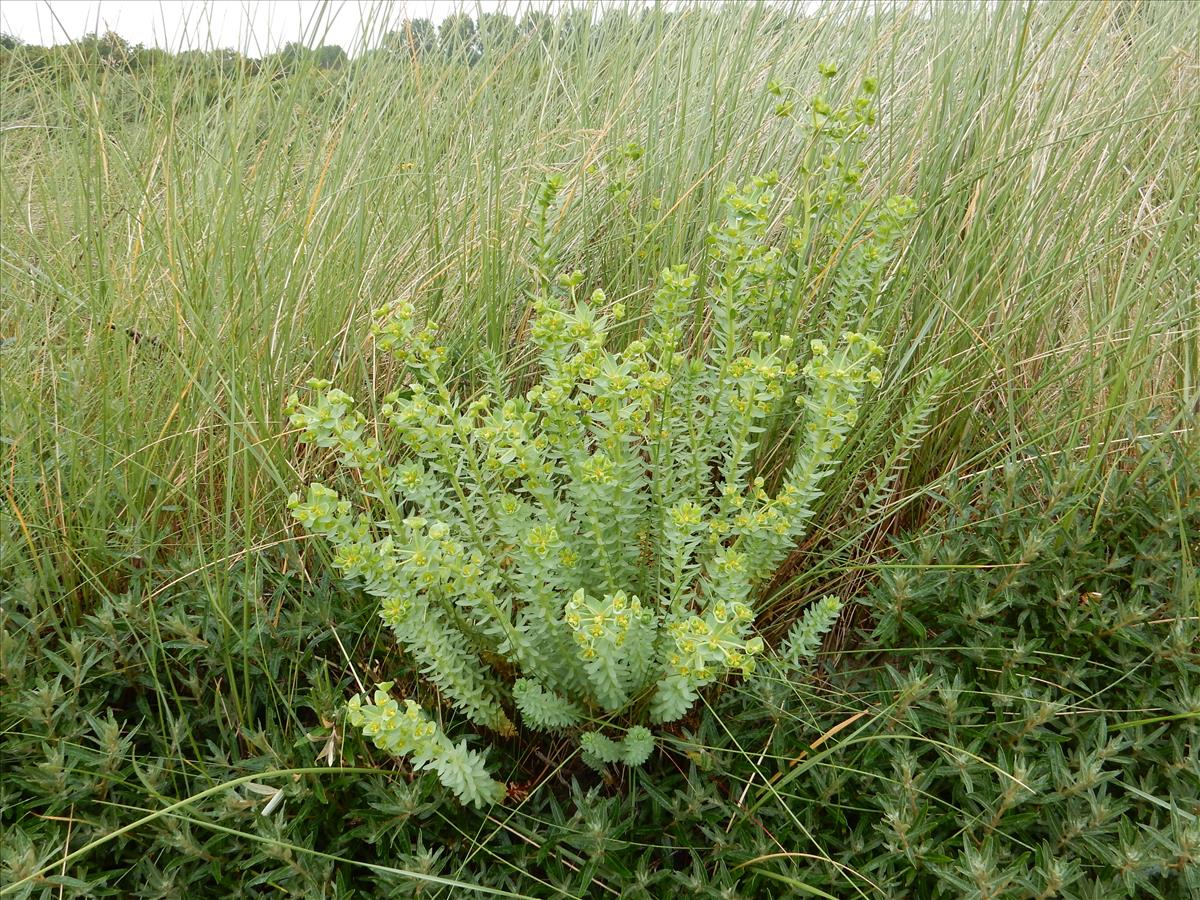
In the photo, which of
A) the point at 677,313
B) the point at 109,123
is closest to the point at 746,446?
the point at 677,313

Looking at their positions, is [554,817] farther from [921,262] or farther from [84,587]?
[921,262]

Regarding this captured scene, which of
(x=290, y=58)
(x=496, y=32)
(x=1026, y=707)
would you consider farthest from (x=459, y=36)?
(x=1026, y=707)

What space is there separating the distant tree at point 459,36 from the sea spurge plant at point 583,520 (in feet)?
7.22

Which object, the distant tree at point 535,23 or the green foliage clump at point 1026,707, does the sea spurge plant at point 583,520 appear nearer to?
the green foliage clump at point 1026,707

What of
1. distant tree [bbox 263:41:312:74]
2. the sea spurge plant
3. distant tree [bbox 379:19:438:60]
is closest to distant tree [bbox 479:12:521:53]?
distant tree [bbox 379:19:438:60]

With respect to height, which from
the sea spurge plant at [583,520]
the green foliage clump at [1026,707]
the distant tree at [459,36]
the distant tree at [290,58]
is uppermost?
the distant tree at [459,36]

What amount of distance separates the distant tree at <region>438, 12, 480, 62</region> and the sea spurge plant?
2.20 metres

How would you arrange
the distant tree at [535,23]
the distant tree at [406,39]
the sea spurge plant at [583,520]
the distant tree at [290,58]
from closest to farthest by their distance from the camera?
1. the sea spurge plant at [583,520]
2. the distant tree at [290,58]
3. the distant tree at [406,39]
4. the distant tree at [535,23]

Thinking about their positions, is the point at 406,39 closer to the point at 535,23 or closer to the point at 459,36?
the point at 459,36

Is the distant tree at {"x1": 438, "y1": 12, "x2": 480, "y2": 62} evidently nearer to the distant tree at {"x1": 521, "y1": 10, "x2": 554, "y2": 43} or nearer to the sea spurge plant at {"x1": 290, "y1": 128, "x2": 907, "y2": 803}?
the distant tree at {"x1": 521, "y1": 10, "x2": 554, "y2": 43}

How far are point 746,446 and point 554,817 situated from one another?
69cm

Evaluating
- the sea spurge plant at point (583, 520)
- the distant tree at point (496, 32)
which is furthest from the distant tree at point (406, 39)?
the sea spurge plant at point (583, 520)

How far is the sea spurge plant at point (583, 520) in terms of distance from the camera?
1229 mm

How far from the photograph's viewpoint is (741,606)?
1207 millimetres
